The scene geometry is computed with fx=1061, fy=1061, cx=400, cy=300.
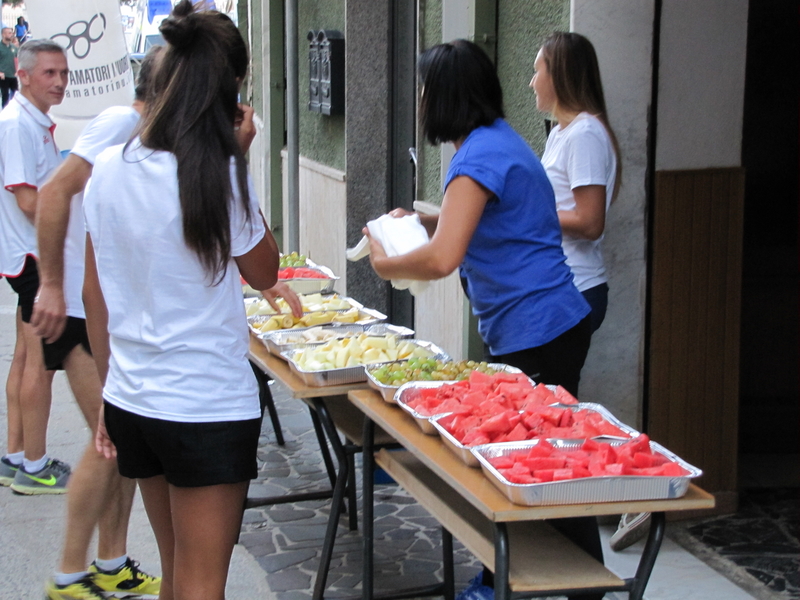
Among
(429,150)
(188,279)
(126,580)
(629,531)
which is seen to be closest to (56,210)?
(188,279)

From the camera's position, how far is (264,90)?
38.7 ft

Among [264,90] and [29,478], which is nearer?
[29,478]

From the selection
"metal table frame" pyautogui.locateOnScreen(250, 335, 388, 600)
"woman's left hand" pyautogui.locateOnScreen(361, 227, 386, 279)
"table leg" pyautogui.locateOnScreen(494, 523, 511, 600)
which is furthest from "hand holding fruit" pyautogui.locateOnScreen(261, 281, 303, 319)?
"table leg" pyautogui.locateOnScreen(494, 523, 511, 600)

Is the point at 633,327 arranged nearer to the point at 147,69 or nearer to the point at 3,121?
the point at 147,69

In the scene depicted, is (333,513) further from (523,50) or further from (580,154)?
(523,50)

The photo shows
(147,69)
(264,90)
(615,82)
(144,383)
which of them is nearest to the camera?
(144,383)

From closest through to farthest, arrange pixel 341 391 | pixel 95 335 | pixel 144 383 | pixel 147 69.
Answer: pixel 144 383 → pixel 95 335 → pixel 147 69 → pixel 341 391

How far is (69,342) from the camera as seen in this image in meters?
4.05

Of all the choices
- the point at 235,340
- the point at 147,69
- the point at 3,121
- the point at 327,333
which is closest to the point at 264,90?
the point at 3,121

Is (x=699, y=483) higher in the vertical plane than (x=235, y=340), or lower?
lower

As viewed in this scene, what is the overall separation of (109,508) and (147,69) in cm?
151

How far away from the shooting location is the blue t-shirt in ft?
10.3

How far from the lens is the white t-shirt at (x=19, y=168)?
4.77 meters

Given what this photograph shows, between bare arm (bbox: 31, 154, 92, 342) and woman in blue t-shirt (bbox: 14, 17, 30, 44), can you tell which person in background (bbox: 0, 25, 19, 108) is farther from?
bare arm (bbox: 31, 154, 92, 342)
